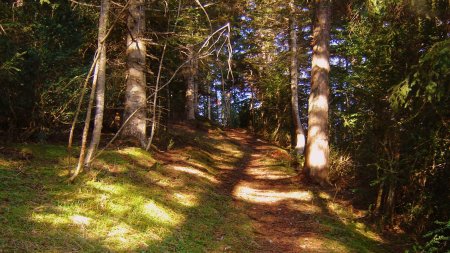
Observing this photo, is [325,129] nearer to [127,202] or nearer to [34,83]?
[127,202]

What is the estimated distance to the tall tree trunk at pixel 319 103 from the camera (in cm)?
1052

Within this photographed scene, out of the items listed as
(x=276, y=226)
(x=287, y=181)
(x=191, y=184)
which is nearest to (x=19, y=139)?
(x=191, y=184)

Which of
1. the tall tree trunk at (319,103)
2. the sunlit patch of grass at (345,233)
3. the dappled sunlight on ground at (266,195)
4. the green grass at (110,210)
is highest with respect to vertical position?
the tall tree trunk at (319,103)

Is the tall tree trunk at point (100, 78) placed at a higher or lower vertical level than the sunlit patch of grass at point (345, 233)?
higher

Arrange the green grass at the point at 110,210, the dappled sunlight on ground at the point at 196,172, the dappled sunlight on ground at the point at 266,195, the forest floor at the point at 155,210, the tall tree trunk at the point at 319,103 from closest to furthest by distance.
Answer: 1. the green grass at the point at 110,210
2. the forest floor at the point at 155,210
3. the dappled sunlight on ground at the point at 266,195
4. the dappled sunlight on ground at the point at 196,172
5. the tall tree trunk at the point at 319,103

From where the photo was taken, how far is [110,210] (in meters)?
5.74

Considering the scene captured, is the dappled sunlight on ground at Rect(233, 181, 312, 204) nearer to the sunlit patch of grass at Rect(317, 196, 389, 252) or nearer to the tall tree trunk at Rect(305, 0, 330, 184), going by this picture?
the sunlit patch of grass at Rect(317, 196, 389, 252)

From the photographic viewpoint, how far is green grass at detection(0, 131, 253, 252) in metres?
4.56

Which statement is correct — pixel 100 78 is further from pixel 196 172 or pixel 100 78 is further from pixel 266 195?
pixel 266 195

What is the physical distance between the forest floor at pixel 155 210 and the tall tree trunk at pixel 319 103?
2.21 ft

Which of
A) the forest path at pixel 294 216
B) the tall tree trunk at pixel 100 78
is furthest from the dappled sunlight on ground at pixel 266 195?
the tall tree trunk at pixel 100 78

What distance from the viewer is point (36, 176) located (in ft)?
20.5

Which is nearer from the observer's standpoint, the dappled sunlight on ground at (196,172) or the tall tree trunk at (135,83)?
the dappled sunlight on ground at (196,172)

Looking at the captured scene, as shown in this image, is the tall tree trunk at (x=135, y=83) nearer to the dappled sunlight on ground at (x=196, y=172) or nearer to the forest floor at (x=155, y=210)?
the forest floor at (x=155, y=210)
